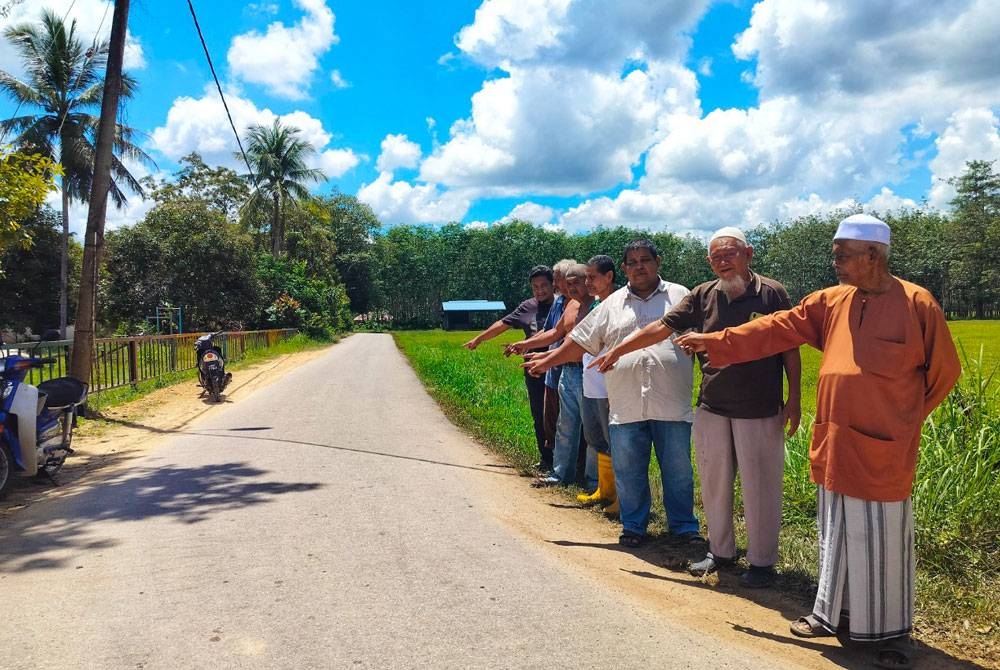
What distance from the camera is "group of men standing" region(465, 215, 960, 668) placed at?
9.84ft

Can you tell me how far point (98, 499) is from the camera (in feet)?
19.4

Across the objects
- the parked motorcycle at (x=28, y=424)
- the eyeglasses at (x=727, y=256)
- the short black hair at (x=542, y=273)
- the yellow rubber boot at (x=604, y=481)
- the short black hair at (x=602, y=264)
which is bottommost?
the yellow rubber boot at (x=604, y=481)

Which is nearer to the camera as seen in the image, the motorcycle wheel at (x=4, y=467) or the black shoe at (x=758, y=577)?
the black shoe at (x=758, y=577)

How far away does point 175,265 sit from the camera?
31516 millimetres

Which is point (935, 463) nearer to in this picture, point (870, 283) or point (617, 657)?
point (870, 283)

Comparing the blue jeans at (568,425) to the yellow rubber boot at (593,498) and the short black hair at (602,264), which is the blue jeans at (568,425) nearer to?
the yellow rubber boot at (593,498)

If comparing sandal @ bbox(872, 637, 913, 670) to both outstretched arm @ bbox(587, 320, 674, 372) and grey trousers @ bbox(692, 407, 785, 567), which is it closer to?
grey trousers @ bbox(692, 407, 785, 567)

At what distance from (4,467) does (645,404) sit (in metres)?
5.19

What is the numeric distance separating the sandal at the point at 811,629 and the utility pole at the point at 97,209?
10.2m

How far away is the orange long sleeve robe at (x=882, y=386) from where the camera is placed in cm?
296

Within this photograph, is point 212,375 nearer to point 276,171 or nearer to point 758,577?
point 758,577

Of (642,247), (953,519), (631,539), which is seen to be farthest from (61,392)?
(953,519)

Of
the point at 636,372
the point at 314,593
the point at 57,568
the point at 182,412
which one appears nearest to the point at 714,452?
the point at 636,372

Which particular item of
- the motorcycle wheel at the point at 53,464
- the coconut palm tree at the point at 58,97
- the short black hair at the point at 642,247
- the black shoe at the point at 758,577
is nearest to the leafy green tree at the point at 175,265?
the coconut palm tree at the point at 58,97
